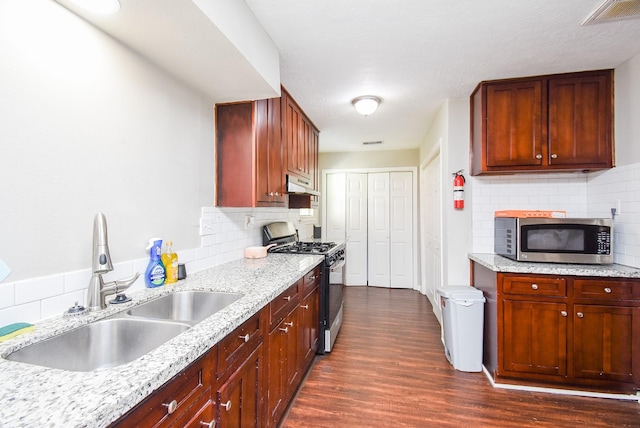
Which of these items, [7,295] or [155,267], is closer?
[7,295]

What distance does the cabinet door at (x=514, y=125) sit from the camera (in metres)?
2.47

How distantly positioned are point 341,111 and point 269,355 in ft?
8.55

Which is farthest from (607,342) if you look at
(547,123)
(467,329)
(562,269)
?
(547,123)

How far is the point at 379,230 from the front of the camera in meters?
5.16

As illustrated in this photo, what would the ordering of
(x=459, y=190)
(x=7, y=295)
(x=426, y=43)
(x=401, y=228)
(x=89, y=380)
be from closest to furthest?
(x=89, y=380)
(x=7, y=295)
(x=426, y=43)
(x=459, y=190)
(x=401, y=228)

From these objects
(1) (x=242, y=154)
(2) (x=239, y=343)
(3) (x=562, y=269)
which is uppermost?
(1) (x=242, y=154)

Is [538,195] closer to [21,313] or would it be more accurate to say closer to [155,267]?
[155,267]

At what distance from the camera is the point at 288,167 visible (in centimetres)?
280

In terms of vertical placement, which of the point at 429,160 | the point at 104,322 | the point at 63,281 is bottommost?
the point at 104,322

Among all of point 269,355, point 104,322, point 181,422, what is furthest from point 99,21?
point 269,355

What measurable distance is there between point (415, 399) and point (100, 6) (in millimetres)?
2768

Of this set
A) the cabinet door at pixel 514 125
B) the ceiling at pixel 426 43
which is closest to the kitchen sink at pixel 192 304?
the ceiling at pixel 426 43

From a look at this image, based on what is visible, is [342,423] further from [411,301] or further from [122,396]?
[411,301]

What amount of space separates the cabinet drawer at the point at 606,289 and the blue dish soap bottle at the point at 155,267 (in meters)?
2.72
